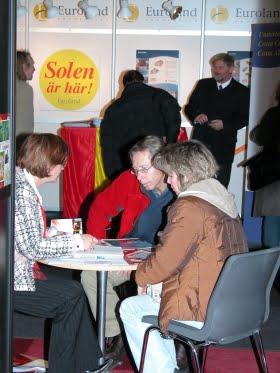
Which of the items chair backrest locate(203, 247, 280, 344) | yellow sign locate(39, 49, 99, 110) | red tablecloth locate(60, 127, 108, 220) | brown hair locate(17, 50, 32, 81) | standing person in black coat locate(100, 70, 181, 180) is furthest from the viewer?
yellow sign locate(39, 49, 99, 110)

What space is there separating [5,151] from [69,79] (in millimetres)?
5524

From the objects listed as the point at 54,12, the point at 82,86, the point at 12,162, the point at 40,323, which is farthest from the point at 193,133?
the point at 12,162

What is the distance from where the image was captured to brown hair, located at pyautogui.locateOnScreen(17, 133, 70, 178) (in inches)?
128

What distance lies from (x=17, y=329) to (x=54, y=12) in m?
4.17

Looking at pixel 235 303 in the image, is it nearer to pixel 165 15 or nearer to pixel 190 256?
pixel 190 256

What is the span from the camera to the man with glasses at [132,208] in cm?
365

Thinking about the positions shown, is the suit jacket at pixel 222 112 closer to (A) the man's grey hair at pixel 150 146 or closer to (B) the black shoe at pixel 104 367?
(A) the man's grey hair at pixel 150 146

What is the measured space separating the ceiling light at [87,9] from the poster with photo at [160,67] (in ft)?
1.97

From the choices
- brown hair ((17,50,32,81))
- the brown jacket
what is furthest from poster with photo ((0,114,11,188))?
brown hair ((17,50,32,81))

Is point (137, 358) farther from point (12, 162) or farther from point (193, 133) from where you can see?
point (193, 133)

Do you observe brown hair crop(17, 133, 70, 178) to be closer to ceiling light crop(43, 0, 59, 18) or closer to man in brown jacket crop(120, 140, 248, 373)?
man in brown jacket crop(120, 140, 248, 373)

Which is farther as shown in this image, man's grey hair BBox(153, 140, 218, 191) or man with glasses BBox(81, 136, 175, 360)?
man with glasses BBox(81, 136, 175, 360)

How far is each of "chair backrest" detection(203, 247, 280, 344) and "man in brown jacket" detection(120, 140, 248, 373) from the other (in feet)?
0.22

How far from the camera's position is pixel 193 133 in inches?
276
